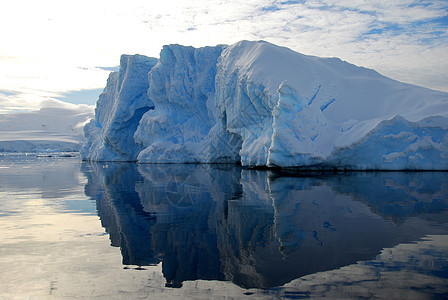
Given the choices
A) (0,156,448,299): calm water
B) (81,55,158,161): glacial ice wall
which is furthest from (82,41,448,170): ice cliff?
(0,156,448,299): calm water

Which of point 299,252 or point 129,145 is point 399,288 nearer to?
point 299,252

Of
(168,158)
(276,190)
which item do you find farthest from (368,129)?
(168,158)

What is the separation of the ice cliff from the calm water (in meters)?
8.13

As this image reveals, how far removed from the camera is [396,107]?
18.7 m

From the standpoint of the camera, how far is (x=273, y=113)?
58.1ft

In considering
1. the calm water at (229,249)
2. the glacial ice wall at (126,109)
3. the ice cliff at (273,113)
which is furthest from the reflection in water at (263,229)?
the glacial ice wall at (126,109)

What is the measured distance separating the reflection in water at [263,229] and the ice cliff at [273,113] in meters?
6.83

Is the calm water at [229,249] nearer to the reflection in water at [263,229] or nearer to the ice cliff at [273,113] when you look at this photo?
the reflection in water at [263,229]

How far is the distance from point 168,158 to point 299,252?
969 inches

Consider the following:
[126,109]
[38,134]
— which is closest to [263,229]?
[126,109]

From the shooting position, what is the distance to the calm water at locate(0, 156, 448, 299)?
333 centimetres

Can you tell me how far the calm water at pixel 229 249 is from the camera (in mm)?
3332

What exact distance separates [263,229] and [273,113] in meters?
12.6

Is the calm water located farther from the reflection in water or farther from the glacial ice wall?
the glacial ice wall
